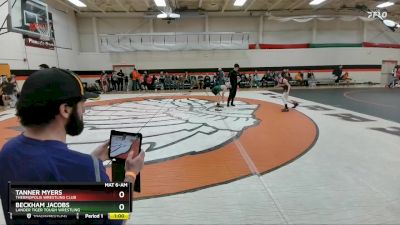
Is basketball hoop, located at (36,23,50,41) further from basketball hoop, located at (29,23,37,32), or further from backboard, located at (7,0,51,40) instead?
basketball hoop, located at (29,23,37,32)

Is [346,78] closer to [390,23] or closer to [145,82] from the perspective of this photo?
[390,23]

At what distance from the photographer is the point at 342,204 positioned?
2797 mm

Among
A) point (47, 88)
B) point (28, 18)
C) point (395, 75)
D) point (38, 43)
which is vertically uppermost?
point (28, 18)

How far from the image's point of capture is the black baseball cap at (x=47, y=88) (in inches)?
40.0

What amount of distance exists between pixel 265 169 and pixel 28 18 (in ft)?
34.7

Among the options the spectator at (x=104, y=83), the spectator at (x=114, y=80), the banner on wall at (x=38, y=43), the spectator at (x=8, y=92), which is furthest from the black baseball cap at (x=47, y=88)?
the spectator at (x=114, y=80)

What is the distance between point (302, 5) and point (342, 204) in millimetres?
17701

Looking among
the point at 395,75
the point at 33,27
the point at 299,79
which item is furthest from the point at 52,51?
the point at 395,75

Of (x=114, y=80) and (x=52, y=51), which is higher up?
(x=52, y=51)

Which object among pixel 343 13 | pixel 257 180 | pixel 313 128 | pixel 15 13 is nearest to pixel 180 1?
pixel 15 13

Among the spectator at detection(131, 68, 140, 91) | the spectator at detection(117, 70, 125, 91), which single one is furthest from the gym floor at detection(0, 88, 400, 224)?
the spectator at detection(117, 70, 125, 91)

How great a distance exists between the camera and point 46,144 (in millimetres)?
1004

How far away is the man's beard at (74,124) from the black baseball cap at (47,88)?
0.08 metres
